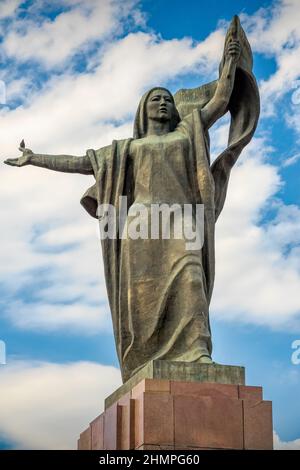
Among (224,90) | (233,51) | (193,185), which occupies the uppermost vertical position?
(233,51)

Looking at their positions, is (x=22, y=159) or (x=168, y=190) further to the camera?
(x=22, y=159)

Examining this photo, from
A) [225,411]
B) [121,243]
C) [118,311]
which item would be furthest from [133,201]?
[225,411]

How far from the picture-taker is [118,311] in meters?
12.4

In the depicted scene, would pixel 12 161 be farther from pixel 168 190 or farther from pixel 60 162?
pixel 168 190

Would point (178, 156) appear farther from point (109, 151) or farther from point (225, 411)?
point (225, 411)

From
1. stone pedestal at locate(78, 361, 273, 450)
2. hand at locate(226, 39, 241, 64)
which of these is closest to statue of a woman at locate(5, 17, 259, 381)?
hand at locate(226, 39, 241, 64)

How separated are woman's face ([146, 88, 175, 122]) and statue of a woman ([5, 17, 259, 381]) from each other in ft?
0.05

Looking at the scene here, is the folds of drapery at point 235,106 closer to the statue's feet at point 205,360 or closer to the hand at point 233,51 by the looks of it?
the hand at point 233,51

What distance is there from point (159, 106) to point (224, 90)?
94 cm

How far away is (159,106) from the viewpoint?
1318 centimetres

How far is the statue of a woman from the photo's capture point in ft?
38.8

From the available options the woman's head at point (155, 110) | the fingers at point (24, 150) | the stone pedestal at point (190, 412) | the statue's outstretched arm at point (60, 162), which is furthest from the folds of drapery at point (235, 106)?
the stone pedestal at point (190, 412)

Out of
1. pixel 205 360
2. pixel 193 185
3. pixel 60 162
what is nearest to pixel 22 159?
pixel 60 162
